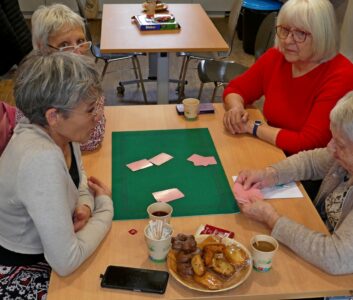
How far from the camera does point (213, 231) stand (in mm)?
1443

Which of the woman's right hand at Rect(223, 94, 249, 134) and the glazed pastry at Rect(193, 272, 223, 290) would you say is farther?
the woman's right hand at Rect(223, 94, 249, 134)

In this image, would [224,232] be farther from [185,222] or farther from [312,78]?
[312,78]

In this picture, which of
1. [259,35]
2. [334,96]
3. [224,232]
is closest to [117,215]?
[224,232]

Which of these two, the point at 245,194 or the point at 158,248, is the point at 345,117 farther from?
the point at 158,248

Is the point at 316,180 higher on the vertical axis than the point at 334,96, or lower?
lower

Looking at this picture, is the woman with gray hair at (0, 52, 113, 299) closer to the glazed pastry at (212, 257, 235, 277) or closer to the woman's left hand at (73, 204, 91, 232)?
the woman's left hand at (73, 204, 91, 232)

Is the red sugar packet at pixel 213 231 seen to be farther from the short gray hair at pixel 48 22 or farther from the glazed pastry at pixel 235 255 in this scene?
the short gray hair at pixel 48 22

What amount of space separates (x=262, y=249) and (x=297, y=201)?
358 mm

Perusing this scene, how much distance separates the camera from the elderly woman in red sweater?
6.35 ft

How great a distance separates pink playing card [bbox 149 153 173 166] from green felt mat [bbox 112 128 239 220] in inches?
0.8

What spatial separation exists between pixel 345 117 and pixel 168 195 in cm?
67

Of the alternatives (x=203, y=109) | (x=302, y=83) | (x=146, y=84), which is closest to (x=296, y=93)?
(x=302, y=83)

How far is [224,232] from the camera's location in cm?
144

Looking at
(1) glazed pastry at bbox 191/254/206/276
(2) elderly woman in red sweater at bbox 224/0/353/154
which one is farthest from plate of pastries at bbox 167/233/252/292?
(2) elderly woman in red sweater at bbox 224/0/353/154
